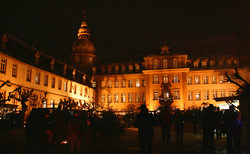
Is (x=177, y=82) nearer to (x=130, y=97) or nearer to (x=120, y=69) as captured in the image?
(x=130, y=97)

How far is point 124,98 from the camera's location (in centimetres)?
5912

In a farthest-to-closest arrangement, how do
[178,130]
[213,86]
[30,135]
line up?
[213,86] → [178,130] → [30,135]

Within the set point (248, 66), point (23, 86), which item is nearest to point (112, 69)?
point (23, 86)

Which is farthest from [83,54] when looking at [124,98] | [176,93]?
[176,93]

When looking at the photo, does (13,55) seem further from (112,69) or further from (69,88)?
(112,69)

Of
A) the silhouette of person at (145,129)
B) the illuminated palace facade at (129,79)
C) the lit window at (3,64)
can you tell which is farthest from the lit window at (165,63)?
the silhouette of person at (145,129)

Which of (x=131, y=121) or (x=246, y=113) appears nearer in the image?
(x=246, y=113)

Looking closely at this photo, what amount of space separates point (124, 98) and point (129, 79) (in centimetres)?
433

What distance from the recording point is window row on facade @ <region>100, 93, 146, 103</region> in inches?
2282

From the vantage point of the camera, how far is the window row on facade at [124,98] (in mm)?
57956

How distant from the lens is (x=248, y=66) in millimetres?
26438

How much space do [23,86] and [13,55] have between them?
453cm

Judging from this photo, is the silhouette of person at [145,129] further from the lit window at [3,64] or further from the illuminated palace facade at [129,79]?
the illuminated palace facade at [129,79]

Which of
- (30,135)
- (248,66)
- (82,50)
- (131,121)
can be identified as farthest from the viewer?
(82,50)
